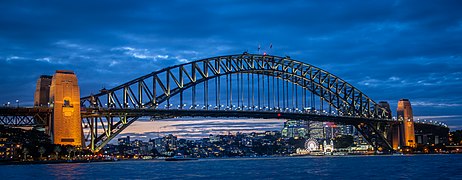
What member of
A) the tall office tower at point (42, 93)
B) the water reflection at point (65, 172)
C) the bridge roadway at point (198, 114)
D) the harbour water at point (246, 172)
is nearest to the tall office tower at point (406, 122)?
the bridge roadway at point (198, 114)

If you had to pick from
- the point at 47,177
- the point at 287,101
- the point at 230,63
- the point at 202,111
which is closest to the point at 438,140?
the point at 287,101

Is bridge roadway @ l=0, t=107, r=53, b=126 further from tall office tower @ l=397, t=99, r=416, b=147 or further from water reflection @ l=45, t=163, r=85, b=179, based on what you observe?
tall office tower @ l=397, t=99, r=416, b=147

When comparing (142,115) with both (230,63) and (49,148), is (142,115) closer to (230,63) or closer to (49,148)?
(49,148)

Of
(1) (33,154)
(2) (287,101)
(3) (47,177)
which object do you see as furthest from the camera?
(2) (287,101)

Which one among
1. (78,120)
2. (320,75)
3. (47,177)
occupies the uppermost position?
(320,75)

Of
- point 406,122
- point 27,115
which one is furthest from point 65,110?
point 406,122

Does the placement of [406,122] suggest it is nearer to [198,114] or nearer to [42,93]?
[198,114]
